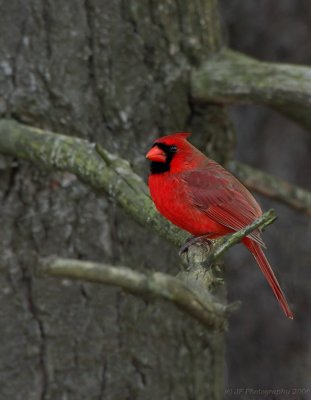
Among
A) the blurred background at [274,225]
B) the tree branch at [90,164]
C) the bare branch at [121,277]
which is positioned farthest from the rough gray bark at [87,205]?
the blurred background at [274,225]

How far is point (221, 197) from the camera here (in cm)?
334

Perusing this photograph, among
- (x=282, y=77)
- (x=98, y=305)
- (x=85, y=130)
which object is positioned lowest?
(x=98, y=305)

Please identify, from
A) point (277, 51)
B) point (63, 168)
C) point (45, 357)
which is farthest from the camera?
point (277, 51)

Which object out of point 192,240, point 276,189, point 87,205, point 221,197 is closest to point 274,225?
point 276,189

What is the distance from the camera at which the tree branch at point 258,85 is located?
3330 mm

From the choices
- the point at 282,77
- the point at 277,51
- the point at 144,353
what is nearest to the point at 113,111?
the point at 282,77

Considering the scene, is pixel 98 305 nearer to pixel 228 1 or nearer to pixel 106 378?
pixel 106 378

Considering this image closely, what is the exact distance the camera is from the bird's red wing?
326cm

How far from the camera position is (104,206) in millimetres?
3428

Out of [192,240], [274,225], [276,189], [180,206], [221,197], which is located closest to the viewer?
[192,240]

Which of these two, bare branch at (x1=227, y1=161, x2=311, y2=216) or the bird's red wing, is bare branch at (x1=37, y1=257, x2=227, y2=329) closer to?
the bird's red wing

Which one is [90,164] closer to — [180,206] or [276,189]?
[180,206]

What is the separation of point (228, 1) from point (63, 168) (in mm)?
3041

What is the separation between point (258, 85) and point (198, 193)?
0.50 m
